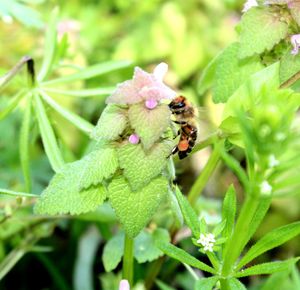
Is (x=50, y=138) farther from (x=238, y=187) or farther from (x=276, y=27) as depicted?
(x=238, y=187)

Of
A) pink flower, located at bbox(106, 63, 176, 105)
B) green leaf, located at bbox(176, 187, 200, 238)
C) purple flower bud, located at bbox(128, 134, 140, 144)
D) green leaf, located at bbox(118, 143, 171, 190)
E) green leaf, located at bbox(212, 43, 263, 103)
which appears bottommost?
green leaf, located at bbox(176, 187, 200, 238)

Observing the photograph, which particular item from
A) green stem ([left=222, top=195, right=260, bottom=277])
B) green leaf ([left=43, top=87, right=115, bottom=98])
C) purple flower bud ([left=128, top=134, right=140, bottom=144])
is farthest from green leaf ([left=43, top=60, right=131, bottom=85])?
green stem ([left=222, top=195, right=260, bottom=277])

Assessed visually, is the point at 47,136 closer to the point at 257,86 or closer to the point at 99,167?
the point at 99,167

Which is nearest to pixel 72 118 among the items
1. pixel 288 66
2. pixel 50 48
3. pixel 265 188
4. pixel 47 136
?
pixel 47 136

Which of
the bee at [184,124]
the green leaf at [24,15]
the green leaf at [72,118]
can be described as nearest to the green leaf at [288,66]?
the bee at [184,124]

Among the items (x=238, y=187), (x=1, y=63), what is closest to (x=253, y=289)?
(x=238, y=187)

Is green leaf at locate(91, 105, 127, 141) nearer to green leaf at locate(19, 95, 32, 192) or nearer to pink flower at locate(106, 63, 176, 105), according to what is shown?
pink flower at locate(106, 63, 176, 105)

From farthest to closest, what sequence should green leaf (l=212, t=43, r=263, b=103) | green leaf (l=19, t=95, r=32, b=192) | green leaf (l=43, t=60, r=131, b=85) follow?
1. green leaf (l=43, t=60, r=131, b=85)
2. green leaf (l=19, t=95, r=32, b=192)
3. green leaf (l=212, t=43, r=263, b=103)
